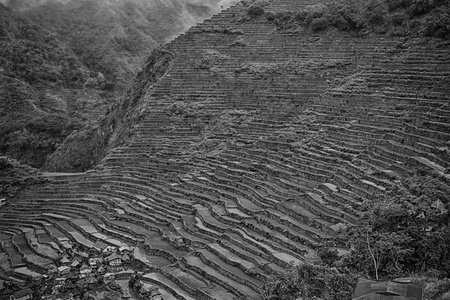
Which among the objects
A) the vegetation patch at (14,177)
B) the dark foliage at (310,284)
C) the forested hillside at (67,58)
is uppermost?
the forested hillside at (67,58)

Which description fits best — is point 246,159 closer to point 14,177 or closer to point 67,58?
point 14,177

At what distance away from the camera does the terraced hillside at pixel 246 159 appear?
9.38 m

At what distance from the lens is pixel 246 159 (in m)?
13.9

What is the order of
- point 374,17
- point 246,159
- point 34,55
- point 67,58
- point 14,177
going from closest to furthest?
1. point 246,159
2. point 14,177
3. point 374,17
4. point 34,55
5. point 67,58

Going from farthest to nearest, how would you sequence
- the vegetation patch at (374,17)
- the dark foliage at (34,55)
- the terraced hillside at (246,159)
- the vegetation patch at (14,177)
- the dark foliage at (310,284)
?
the dark foliage at (34,55) < the vegetation patch at (14,177) < the vegetation patch at (374,17) < the terraced hillside at (246,159) < the dark foliage at (310,284)

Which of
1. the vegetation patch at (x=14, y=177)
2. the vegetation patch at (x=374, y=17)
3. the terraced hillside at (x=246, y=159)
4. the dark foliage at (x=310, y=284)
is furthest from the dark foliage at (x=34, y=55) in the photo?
the dark foliage at (x=310, y=284)

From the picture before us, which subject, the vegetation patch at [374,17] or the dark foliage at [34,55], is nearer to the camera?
the vegetation patch at [374,17]

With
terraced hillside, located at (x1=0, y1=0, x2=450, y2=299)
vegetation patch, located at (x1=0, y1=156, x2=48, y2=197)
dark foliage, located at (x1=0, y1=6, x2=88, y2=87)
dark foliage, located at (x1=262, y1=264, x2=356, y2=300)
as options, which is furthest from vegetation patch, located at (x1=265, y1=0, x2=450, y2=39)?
dark foliage, located at (x1=0, y1=6, x2=88, y2=87)

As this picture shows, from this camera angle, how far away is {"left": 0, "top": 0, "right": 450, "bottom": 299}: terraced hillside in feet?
30.8

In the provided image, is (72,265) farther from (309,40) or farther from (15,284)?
(309,40)

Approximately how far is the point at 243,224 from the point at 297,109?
6.88 m

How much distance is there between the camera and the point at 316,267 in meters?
7.44

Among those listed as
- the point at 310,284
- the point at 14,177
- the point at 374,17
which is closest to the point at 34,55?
the point at 14,177

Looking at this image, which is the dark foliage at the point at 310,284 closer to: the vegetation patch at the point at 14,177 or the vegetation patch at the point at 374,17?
the vegetation patch at the point at 374,17
